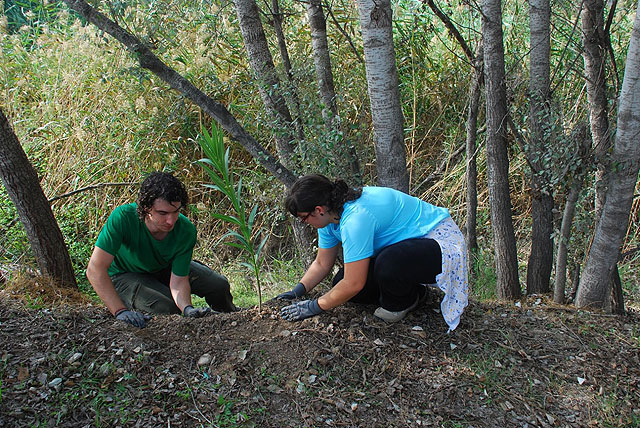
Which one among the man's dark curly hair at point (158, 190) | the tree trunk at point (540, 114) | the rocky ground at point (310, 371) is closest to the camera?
the rocky ground at point (310, 371)

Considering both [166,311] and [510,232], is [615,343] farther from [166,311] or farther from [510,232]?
[166,311]

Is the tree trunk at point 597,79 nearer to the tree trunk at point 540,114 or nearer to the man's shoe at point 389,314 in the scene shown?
the tree trunk at point 540,114

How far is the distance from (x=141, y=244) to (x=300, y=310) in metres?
1.05

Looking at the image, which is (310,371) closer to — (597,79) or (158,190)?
(158,190)

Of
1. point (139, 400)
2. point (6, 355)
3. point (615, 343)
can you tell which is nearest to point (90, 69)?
point (6, 355)

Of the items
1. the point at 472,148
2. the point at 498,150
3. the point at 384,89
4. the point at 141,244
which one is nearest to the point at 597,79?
the point at 498,150

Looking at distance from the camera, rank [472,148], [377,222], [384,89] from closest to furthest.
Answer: [377,222] < [384,89] < [472,148]

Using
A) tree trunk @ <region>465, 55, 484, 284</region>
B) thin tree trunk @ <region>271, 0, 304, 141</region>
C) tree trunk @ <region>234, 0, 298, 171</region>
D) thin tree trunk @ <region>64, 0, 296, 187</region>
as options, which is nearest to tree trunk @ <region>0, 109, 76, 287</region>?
thin tree trunk @ <region>64, 0, 296, 187</region>

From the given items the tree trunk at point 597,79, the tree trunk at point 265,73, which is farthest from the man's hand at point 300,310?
the tree trunk at point 597,79

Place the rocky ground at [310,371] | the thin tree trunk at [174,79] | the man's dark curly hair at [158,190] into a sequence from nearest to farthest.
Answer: the rocky ground at [310,371] → the man's dark curly hair at [158,190] → the thin tree trunk at [174,79]

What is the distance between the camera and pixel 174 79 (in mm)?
3109

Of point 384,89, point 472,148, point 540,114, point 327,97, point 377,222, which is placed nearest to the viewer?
point 377,222

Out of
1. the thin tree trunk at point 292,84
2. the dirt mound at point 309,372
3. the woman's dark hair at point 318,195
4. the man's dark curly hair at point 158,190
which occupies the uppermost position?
the thin tree trunk at point 292,84

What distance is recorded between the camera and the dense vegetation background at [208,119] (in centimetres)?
486
